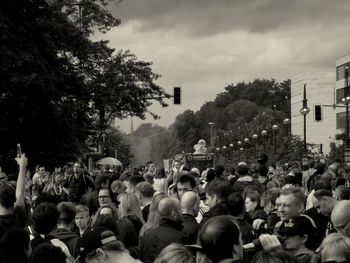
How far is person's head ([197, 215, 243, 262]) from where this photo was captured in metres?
5.49

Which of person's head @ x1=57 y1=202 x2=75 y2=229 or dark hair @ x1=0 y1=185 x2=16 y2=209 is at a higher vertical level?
dark hair @ x1=0 y1=185 x2=16 y2=209

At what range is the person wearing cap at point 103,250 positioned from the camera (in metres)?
5.75

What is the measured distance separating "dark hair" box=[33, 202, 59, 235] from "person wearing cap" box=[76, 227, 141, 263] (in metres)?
1.81

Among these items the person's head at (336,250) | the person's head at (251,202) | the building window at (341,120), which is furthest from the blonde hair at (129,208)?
the building window at (341,120)

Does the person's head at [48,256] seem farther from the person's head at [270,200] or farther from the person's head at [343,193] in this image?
the person's head at [343,193]

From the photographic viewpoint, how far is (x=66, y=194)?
18.3 metres

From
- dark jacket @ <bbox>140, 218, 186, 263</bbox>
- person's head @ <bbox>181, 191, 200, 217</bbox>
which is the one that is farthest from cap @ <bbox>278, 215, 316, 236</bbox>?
person's head @ <bbox>181, 191, 200, 217</bbox>

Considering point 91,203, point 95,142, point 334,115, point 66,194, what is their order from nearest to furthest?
point 91,203
point 66,194
point 95,142
point 334,115

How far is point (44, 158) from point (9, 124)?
2700 mm

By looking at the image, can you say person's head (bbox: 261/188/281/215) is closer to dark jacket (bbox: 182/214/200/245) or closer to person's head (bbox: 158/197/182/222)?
dark jacket (bbox: 182/214/200/245)

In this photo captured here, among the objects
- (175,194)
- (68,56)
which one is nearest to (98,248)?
(175,194)

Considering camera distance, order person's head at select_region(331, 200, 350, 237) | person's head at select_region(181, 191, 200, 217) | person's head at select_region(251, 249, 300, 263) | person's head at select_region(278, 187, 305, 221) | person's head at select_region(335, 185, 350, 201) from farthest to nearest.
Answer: person's head at select_region(335, 185, 350, 201) → person's head at select_region(181, 191, 200, 217) → person's head at select_region(278, 187, 305, 221) → person's head at select_region(331, 200, 350, 237) → person's head at select_region(251, 249, 300, 263)

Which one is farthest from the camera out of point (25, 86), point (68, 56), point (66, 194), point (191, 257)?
point (68, 56)

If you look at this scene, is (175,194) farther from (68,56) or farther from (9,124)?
(68,56)
